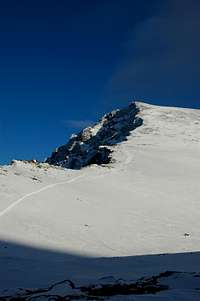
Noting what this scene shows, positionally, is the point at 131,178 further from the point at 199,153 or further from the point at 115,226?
the point at 199,153

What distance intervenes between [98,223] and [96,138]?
81265 millimetres

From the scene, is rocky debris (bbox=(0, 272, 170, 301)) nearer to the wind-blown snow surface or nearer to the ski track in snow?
the wind-blown snow surface

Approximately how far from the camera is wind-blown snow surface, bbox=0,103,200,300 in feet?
47.2

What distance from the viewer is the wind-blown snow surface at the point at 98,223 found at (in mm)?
14398

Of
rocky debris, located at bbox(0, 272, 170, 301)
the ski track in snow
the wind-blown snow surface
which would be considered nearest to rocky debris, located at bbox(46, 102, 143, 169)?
the wind-blown snow surface

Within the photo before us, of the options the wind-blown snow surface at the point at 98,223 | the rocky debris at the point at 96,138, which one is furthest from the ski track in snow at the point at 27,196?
the rocky debris at the point at 96,138

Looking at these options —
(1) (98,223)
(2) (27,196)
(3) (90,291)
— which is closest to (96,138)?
(2) (27,196)

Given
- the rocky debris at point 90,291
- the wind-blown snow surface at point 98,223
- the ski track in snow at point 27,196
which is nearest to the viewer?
the rocky debris at point 90,291

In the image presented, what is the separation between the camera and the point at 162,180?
4072 cm

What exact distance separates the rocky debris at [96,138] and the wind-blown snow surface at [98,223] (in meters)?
21.1

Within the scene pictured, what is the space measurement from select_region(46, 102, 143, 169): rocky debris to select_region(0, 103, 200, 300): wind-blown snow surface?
21136 millimetres

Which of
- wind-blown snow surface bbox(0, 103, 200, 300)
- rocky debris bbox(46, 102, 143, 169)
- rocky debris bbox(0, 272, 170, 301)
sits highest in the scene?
rocky debris bbox(46, 102, 143, 169)

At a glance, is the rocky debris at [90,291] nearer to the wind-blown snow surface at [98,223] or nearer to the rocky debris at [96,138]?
the wind-blown snow surface at [98,223]

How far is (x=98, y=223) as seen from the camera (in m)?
25.8
